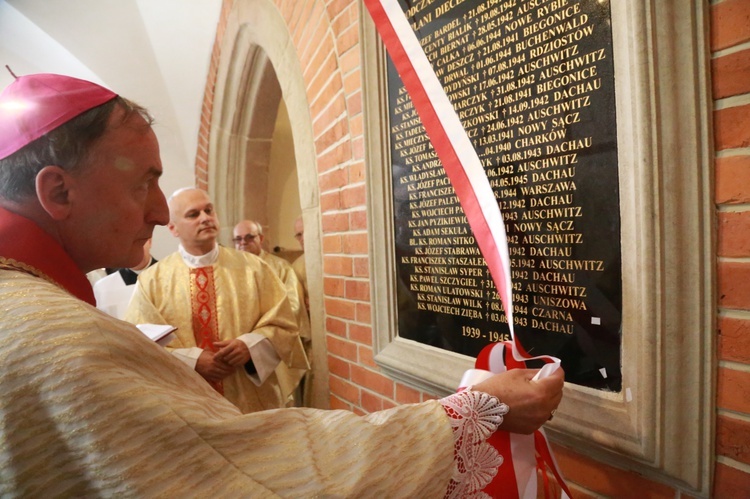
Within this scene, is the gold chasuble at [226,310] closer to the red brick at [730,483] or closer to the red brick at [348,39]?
the red brick at [348,39]

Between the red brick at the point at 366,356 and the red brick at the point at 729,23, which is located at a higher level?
the red brick at the point at 729,23

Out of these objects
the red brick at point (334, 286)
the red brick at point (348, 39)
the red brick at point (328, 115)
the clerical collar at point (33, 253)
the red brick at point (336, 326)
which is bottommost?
the red brick at point (336, 326)

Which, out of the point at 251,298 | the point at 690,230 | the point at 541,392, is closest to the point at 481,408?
the point at 541,392

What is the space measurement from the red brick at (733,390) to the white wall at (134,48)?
4.45m

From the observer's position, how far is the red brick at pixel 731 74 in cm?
85

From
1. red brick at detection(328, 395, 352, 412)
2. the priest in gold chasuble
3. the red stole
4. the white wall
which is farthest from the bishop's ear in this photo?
the white wall

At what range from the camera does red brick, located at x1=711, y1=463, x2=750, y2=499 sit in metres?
0.89

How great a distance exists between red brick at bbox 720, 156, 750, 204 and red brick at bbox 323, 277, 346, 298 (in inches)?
60.9

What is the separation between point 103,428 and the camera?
25.1 inches

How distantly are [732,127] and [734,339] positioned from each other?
15.8 inches

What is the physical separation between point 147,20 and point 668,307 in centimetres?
506

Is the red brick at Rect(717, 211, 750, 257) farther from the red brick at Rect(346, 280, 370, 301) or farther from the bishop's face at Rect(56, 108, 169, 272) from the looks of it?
the red brick at Rect(346, 280, 370, 301)

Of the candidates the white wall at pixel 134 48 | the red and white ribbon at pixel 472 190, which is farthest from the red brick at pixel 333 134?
the white wall at pixel 134 48

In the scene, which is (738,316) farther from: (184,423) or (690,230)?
(184,423)
